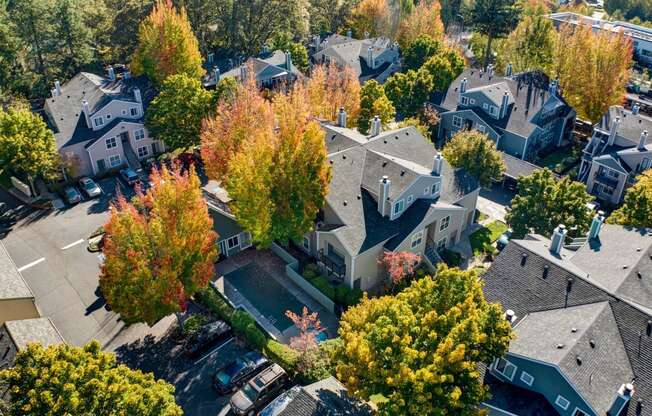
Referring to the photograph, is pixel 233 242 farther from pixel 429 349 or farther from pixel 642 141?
pixel 642 141

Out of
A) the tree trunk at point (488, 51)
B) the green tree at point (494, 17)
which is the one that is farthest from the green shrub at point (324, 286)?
the tree trunk at point (488, 51)

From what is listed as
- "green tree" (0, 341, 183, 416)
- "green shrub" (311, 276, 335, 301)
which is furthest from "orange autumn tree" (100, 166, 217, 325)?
"green shrub" (311, 276, 335, 301)

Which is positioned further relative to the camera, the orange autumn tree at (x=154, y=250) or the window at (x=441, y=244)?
the window at (x=441, y=244)

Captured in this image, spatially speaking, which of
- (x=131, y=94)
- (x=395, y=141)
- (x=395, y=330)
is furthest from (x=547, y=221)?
(x=131, y=94)

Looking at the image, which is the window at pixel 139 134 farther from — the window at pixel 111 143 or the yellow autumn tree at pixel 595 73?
the yellow autumn tree at pixel 595 73

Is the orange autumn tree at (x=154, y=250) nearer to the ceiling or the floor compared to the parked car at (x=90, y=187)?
nearer to the ceiling

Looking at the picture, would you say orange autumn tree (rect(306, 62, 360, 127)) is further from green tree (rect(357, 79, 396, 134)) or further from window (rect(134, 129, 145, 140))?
window (rect(134, 129, 145, 140))
